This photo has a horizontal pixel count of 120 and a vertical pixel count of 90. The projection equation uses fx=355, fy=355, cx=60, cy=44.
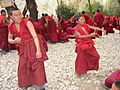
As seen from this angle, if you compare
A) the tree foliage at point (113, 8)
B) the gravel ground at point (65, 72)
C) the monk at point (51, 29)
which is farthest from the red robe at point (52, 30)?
the tree foliage at point (113, 8)

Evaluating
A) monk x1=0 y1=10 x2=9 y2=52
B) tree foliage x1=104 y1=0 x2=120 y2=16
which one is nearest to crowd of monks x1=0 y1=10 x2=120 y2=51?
monk x1=0 y1=10 x2=9 y2=52

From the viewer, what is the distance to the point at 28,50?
530 cm

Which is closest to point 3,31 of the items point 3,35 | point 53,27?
point 3,35

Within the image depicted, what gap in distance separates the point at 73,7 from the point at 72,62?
844 inches

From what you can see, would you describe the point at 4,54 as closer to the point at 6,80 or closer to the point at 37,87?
the point at 6,80

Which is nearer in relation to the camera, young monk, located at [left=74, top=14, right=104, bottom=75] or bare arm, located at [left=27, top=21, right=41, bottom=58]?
bare arm, located at [left=27, top=21, right=41, bottom=58]

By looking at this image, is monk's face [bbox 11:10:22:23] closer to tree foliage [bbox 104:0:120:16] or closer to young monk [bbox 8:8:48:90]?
young monk [bbox 8:8:48:90]

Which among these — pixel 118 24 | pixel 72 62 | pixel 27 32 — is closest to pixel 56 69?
pixel 72 62

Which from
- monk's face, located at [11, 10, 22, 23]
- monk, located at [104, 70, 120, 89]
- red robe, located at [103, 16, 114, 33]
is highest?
monk's face, located at [11, 10, 22, 23]

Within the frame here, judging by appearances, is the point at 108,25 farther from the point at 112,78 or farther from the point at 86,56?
the point at 112,78

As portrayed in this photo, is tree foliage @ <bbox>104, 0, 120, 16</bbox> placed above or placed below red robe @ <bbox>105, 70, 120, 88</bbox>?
below

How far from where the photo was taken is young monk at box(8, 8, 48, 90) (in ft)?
16.7

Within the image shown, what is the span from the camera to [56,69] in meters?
7.55

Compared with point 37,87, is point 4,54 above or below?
below
